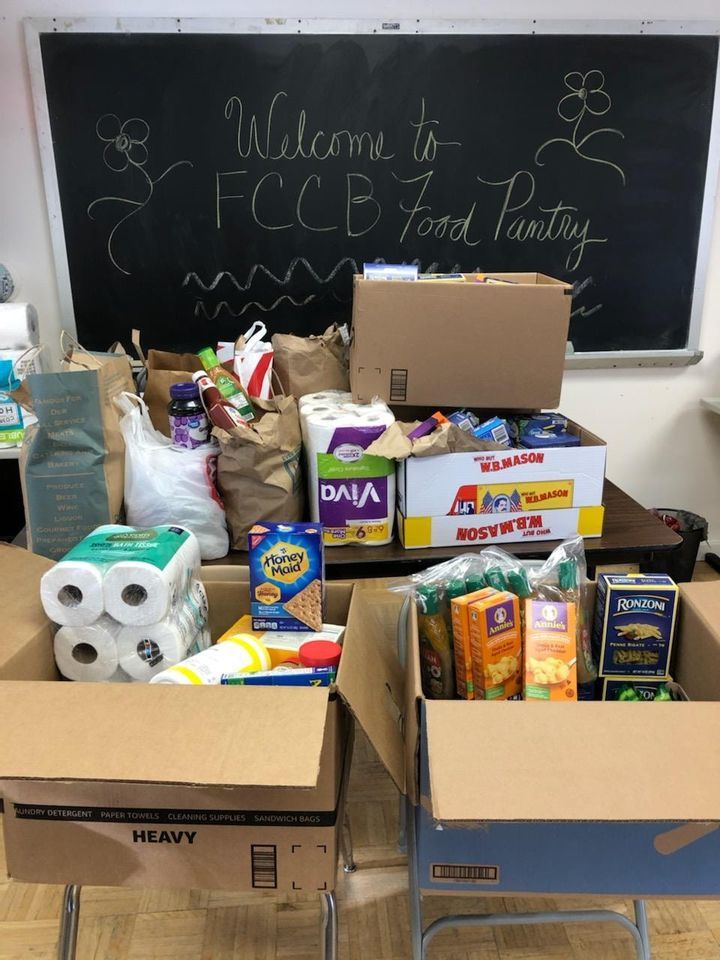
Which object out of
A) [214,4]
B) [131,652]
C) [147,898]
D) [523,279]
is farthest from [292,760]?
[214,4]

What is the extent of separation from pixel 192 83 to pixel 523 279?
4.16 feet

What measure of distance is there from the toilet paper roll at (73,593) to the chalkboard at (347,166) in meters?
1.59

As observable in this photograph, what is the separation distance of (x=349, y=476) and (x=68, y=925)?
87cm

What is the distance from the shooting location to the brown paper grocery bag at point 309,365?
5.58ft

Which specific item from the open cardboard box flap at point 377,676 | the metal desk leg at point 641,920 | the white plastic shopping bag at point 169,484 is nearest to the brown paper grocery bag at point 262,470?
the white plastic shopping bag at point 169,484

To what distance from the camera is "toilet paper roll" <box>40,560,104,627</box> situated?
1061mm

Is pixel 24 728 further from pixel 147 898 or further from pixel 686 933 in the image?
pixel 686 933

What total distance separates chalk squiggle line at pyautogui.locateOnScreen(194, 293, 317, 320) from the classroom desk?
4.08ft

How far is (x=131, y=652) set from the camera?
1.09m

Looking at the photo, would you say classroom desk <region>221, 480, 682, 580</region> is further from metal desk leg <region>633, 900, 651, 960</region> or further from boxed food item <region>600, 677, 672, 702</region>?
metal desk leg <region>633, 900, 651, 960</region>

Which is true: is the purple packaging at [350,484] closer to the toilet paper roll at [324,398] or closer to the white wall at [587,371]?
the toilet paper roll at [324,398]

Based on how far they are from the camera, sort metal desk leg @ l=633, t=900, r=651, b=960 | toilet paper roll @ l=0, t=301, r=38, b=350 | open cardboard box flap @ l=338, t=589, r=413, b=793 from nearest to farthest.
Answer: open cardboard box flap @ l=338, t=589, r=413, b=793, metal desk leg @ l=633, t=900, r=651, b=960, toilet paper roll @ l=0, t=301, r=38, b=350

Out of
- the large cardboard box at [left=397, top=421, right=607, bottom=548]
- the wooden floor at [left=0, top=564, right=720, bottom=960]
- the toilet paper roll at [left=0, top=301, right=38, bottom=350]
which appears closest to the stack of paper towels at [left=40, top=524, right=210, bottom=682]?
the large cardboard box at [left=397, top=421, right=607, bottom=548]

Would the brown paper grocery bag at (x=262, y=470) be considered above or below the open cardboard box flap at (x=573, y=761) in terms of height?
above
